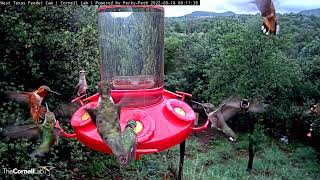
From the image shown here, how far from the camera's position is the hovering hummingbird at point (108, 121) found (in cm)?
169

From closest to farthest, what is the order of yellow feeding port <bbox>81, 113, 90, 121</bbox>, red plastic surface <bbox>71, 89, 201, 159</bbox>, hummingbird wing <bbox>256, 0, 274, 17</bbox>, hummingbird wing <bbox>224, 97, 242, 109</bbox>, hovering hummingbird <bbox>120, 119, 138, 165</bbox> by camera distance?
hummingbird wing <bbox>256, 0, 274, 17</bbox> < hovering hummingbird <bbox>120, 119, 138, 165</bbox> < red plastic surface <bbox>71, 89, 201, 159</bbox> < yellow feeding port <bbox>81, 113, 90, 121</bbox> < hummingbird wing <bbox>224, 97, 242, 109</bbox>

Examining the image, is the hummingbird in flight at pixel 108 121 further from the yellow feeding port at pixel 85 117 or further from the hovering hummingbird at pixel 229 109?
the hovering hummingbird at pixel 229 109

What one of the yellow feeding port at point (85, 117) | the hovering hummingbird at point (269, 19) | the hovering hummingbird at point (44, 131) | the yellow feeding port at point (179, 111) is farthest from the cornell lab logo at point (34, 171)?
the hovering hummingbird at point (269, 19)

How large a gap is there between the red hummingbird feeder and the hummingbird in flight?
8 centimetres

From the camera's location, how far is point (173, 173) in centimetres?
587

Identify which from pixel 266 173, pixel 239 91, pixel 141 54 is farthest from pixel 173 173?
pixel 141 54

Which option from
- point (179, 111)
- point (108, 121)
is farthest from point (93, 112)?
point (179, 111)

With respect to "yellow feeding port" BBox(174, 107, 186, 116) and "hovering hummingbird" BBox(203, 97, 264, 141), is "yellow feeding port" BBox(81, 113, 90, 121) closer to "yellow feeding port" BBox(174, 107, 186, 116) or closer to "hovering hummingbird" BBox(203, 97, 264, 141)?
"yellow feeding port" BBox(174, 107, 186, 116)

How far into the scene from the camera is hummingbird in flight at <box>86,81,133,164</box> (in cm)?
169

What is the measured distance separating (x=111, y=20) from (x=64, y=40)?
1940mm

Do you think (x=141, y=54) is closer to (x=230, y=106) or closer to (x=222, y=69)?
(x=230, y=106)

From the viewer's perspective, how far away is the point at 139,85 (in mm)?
2225

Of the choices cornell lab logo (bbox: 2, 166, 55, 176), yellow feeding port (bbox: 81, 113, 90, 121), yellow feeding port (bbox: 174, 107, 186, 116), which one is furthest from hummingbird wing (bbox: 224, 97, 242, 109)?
cornell lab logo (bbox: 2, 166, 55, 176)

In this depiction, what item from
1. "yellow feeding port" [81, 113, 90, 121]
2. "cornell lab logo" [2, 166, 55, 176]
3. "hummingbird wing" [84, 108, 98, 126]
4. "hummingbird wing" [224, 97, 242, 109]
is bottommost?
"cornell lab logo" [2, 166, 55, 176]
